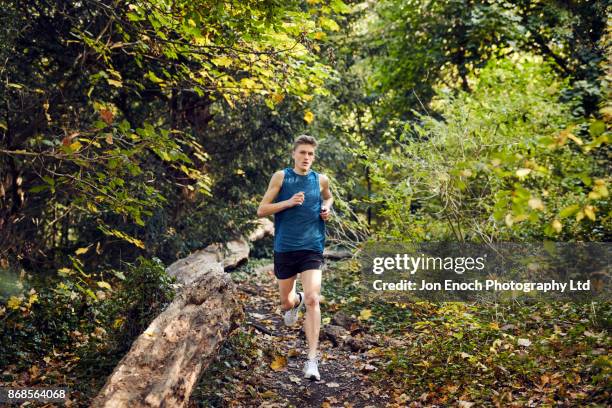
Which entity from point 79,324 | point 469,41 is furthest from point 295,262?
point 469,41

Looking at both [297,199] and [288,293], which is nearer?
[297,199]

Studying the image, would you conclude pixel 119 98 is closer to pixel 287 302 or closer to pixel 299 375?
pixel 287 302

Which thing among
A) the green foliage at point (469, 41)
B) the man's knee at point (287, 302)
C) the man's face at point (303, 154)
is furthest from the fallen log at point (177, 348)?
the green foliage at point (469, 41)

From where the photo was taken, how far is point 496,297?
760 cm

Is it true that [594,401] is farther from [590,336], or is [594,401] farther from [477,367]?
[590,336]

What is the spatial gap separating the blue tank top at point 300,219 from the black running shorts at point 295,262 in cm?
5

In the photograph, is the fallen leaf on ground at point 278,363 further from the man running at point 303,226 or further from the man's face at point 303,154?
the man's face at point 303,154

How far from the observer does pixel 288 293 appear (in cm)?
644

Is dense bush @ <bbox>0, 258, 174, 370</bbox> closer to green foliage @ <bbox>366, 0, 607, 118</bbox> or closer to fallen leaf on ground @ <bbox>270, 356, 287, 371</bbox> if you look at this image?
fallen leaf on ground @ <bbox>270, 356, 287, 371</bbox>

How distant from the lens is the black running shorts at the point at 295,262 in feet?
19.3

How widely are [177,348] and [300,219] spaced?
183 cm

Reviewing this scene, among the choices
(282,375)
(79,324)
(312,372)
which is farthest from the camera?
(79,324)

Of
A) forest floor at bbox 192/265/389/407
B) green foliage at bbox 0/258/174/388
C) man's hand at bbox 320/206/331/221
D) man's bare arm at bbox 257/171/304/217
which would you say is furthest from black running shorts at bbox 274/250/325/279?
green foliage at bbox 0/258/174/388

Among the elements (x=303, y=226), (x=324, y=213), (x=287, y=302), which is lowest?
(x=287, y=302)
